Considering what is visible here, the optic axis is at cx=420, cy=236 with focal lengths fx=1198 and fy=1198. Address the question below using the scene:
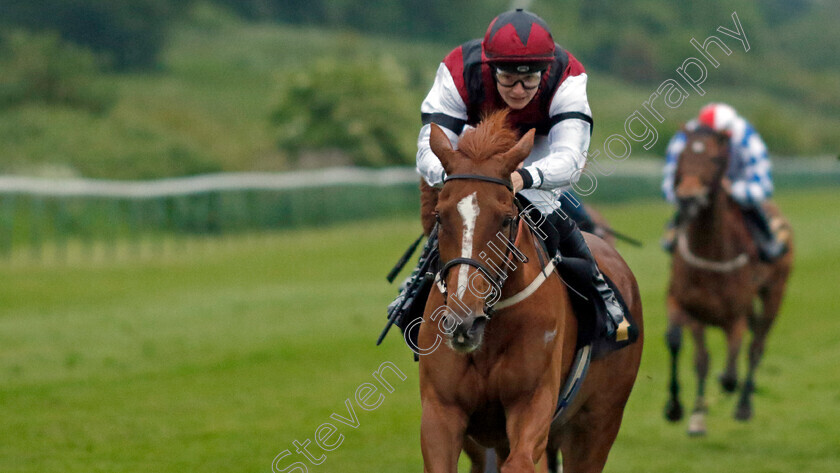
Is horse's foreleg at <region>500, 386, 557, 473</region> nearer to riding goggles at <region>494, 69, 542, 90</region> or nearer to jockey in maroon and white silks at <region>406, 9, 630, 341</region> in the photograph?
jockey in maroon and white silks at <region>406, 9, 630, 341</region>

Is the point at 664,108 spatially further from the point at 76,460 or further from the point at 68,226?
the point at 76,460

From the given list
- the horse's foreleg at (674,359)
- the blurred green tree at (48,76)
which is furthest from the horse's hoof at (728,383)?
the blurred green tree at (48,76)

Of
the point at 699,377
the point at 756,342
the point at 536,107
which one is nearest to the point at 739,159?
the point at 756,342

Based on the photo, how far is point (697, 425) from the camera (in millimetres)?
8766

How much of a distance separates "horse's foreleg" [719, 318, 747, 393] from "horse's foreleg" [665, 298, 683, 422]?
0.43 meters

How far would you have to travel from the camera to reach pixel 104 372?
10.6m

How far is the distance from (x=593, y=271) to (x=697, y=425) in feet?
13.2

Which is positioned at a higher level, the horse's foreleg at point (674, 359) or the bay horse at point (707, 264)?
the bay horse at point (707, 264)

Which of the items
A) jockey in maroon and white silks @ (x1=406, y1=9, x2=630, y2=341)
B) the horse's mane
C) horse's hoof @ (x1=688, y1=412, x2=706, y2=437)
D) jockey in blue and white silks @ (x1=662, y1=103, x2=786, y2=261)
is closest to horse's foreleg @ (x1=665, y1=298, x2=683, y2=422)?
horse's hoof @ (x1=688, y1=412, x2=706, y2=437)

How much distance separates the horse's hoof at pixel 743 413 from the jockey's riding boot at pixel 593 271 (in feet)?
15.0

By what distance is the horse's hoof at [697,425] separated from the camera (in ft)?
28.7

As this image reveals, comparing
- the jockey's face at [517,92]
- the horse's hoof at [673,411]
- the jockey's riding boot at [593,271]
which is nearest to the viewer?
the jockey's face at [517,92]

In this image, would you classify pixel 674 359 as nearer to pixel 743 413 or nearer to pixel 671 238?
pixel 743 413

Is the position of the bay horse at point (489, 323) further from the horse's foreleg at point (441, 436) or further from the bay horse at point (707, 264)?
the bay horse at point (707, 264)
